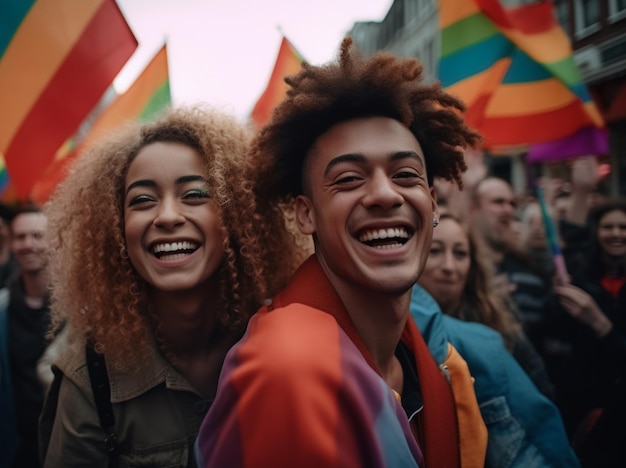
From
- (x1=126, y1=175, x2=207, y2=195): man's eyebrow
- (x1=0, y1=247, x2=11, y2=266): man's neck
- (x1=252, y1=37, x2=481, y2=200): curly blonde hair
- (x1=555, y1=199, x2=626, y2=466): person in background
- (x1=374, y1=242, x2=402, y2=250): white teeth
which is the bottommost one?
(x1=555, y1=199, x2=626, y2=466): person in background

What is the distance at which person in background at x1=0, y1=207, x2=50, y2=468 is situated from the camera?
9.59ft

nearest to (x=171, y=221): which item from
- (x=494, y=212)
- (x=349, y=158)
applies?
(x=349, y=158)

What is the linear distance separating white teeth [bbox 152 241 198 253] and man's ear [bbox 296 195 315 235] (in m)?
0.45

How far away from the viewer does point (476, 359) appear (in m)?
2.07

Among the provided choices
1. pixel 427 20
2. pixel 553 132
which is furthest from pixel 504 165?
pixel 553 132

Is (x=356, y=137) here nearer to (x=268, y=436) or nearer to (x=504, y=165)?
(x=268, y=436)

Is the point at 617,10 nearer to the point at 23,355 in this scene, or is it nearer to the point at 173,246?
the point at 173,246

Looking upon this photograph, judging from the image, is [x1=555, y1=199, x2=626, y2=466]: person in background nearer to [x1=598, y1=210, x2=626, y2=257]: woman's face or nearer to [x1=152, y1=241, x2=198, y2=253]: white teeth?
[x1=598, y1=210, x2=626, y2=257]: woman's face

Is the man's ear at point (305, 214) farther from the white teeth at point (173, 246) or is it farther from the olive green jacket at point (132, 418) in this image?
the olive green jacket at point (132, 418)

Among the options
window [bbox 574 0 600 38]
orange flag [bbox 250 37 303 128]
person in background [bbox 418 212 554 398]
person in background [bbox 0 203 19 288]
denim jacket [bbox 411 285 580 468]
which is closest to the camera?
denim jacket [bbox 411 285 580 468]

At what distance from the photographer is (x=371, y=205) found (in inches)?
64.2

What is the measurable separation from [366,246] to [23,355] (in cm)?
251

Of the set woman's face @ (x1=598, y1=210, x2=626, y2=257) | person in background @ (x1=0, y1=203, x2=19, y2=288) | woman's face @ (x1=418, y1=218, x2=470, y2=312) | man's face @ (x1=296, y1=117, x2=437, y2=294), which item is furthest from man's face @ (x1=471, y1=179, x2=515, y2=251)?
person in background @ (x1=0, y1=203, x2=19, y2=288)

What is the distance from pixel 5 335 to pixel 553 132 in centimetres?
439
